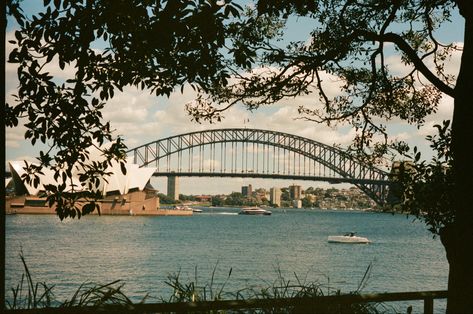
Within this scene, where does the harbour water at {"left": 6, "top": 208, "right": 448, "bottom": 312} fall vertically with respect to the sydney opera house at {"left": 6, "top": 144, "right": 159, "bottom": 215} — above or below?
below

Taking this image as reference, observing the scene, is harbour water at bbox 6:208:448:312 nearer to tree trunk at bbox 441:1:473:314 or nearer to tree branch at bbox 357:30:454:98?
tree branch at bbox 357:30:454:98

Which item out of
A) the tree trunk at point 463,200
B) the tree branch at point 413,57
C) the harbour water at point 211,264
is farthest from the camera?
the harbour water at point 211,264

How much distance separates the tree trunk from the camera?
4.84 meters

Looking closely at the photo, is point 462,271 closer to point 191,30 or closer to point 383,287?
point 191,30

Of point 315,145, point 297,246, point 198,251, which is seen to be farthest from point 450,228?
point 315,145

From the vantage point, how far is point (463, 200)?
16.2 ft

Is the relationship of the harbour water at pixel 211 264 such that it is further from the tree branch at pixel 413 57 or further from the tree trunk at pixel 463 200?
the tree trunk at pixel 463 200

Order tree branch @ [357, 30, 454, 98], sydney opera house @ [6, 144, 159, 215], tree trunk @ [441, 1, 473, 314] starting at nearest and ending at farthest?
tree trunk @ [441, 1, 473, 314]
tree branch @ [357, 30, 454, 98]
sydney opera house @ [6, 144, 159, 215]

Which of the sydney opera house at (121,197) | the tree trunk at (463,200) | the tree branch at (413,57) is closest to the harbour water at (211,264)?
the tree branch at (413,57)

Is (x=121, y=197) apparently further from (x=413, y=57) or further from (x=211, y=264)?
(x=413, y=57)

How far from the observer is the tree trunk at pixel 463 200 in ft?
15.9

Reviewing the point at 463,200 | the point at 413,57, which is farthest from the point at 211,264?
the point at 463,200

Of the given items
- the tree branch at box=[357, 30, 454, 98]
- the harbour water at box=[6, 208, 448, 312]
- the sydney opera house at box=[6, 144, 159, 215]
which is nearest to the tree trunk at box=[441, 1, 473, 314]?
the tree branch at box=[357, 30, 454, 98]

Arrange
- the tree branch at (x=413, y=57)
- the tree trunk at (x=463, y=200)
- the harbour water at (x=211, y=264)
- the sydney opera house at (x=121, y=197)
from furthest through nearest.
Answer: the sydney opera house at (x=121, y=197) → the harbour water at (x=211, y=264) → the tree branch at (x=413, y=57) → the tree trunk at (x=463, y=200)
